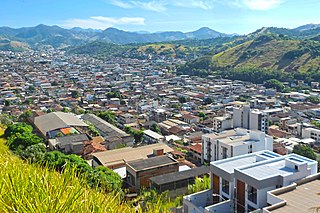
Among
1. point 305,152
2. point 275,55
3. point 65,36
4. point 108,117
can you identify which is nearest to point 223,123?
point 305,152

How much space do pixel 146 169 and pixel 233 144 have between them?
246 centimetres

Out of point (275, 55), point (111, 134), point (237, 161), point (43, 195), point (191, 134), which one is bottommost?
point (191, 134)

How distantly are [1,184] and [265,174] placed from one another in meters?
4.87

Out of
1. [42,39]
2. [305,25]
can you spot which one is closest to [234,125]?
[305,25]

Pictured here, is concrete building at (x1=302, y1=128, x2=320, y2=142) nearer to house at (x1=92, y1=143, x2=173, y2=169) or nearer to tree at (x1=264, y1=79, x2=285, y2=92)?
house at (x1=92, y1=143, x2=173, y2=169)

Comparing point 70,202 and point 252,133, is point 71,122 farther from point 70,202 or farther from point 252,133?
point 70,202

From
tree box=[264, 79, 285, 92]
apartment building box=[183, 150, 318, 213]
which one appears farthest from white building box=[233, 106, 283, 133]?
Answer: tree box=[264, 79, 285, 92]

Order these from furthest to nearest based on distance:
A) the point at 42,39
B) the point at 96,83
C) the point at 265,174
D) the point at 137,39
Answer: the point at 137,39 < the point at 42,39 < the point at 96,83 < the point at 265,174

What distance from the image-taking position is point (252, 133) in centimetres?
984

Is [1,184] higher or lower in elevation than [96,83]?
higher

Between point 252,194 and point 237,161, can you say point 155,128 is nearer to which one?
point 237,161

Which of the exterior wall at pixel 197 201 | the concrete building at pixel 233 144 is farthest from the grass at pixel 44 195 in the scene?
the concrete building at pixel 233 144

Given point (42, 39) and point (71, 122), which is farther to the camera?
point (42, 39)

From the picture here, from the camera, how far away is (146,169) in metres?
8.50
